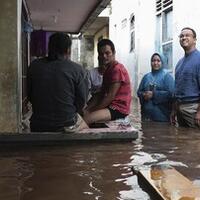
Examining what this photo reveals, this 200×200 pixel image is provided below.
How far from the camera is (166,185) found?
3.51 metres

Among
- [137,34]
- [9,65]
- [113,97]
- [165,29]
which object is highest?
[137,34]

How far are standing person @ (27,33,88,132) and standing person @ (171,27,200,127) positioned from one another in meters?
1.88

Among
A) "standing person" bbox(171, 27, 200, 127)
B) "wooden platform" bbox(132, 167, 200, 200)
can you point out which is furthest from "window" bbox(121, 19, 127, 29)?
"wooden platform" bbox(132, 167, 200, 200)

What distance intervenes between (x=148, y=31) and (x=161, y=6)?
5.58ft

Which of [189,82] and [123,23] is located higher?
[123,23]

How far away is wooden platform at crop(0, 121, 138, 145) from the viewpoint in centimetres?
576

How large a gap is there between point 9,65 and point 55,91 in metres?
0.77

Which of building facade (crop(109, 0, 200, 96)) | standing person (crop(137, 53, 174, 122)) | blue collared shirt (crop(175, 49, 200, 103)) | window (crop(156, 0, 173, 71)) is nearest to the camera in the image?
blue collared shirt (crop(175, 49, 200, 103))

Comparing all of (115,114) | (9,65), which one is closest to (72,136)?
(115,114)

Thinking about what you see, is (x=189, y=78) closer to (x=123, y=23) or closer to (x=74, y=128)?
(x=74, y=128)

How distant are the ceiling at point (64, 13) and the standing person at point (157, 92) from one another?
282 centimetres

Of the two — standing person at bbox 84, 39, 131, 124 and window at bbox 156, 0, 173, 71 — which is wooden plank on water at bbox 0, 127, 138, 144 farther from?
window at bbox 156, 0, 173, 71

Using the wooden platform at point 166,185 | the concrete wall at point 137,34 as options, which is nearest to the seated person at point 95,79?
the wooden platform at point 166,185

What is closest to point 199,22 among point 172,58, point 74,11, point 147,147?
point 172,58
